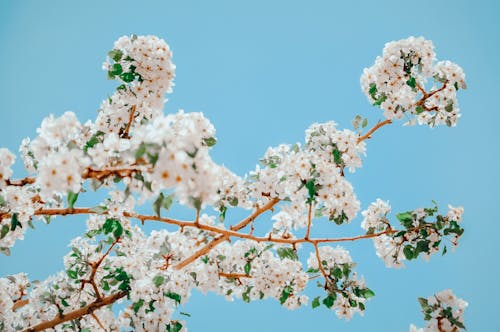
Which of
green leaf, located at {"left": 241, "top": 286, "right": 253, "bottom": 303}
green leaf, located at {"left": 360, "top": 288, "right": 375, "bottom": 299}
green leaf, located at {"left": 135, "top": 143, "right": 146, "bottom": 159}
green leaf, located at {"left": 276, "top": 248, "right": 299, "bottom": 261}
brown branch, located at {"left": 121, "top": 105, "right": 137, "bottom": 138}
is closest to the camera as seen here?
green leaf, located at {"left": 135, "top": 143, "right": 146, "bottom": 159}

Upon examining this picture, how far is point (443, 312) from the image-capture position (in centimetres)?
427

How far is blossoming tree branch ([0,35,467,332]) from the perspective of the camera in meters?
4.08

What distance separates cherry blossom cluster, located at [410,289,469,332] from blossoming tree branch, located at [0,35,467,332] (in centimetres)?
1

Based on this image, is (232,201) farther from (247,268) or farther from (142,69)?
(142,69)

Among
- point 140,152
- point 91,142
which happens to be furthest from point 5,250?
point 140,152

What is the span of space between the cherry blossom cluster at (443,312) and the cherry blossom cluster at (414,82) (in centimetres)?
237

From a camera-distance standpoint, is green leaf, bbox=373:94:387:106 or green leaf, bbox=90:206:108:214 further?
green leaf, bbox=373:94:387:106

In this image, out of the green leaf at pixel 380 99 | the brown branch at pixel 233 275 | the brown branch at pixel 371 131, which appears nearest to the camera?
the brown branch at pixel 371 131

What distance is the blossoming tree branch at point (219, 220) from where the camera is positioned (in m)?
4.08

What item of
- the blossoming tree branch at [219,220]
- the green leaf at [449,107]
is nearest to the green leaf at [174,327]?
the blossoming tree branch at [219,220]

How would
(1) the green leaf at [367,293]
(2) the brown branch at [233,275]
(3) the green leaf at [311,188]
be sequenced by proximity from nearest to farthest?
(3) the green leaf at [311,188], (1) the green leaf at [367,293], (2) the brown branch at [233,275]

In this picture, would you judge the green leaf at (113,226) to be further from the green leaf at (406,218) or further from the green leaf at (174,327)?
the green leaf at (406,218)

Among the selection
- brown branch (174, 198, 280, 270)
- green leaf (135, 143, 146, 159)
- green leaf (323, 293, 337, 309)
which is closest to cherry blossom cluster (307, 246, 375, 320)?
green leaf (323, 293, 337, 309)

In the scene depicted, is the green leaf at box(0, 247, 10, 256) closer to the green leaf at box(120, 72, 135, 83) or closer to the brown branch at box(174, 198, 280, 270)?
the brown branch at box(174, 198, 280, 270)
